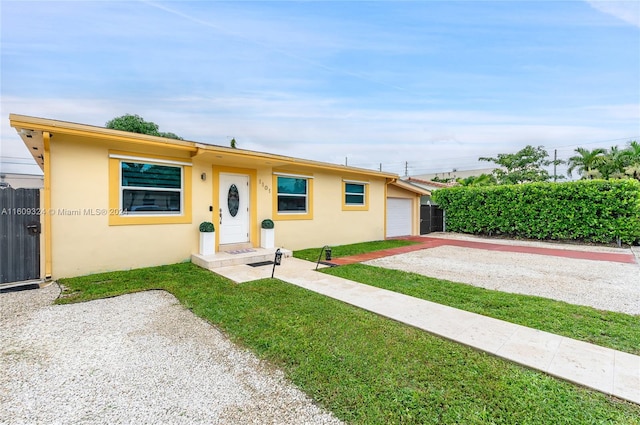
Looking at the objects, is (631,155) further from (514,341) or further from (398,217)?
(514,341)

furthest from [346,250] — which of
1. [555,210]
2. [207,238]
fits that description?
[555,210]

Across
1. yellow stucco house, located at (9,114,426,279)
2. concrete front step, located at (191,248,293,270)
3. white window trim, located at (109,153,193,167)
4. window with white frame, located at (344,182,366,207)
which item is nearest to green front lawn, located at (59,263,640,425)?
yellow stucco house, located at (9,114,426,279)

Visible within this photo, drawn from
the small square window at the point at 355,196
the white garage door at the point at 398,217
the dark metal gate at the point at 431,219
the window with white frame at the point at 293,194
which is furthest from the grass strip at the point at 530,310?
the dark metal gate at the point at 431,219

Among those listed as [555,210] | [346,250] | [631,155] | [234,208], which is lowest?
[346,250]

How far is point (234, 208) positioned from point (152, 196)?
2.09 meters

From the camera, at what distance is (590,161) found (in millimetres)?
18672

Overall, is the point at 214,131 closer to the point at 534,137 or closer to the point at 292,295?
the point at 292,295

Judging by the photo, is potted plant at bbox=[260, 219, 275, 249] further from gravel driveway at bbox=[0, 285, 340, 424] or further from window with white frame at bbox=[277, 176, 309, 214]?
gravel driveway at bbox=[0, 285, 340, 424]

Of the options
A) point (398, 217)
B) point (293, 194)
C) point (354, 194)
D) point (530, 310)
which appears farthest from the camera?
point (398, 217)

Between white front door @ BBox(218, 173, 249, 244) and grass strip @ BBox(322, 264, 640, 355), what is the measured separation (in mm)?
3579

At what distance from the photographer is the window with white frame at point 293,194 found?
31.2ft

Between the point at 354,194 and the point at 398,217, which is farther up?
the point at 354,194

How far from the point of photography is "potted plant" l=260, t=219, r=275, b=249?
852cm

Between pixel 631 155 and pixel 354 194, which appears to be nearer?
pixel 354 194
